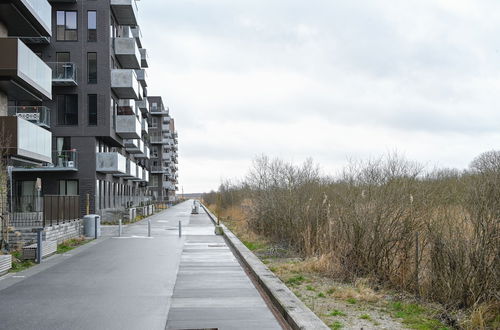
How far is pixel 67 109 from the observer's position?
125 feet

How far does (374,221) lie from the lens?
11.1 metres

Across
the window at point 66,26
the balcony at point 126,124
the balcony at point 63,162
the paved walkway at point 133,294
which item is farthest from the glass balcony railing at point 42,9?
the balcony at point 126,124

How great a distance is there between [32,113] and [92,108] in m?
6.68

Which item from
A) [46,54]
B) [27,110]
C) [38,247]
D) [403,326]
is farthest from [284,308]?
[46,54]

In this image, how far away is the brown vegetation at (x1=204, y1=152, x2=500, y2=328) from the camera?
309 inches

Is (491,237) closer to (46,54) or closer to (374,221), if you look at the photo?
(374,221)

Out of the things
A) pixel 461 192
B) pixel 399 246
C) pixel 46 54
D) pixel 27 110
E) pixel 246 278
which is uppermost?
pixel 46 54

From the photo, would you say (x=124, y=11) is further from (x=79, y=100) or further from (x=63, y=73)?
(x=79, y=100)

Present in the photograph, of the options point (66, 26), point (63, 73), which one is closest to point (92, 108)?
point (63, 73)

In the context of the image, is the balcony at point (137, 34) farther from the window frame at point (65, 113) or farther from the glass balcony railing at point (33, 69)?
the glass balcony railing at point (33, 69)

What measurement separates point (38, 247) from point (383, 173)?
31.3 ft

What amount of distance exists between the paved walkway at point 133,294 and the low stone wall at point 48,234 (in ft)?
5.85

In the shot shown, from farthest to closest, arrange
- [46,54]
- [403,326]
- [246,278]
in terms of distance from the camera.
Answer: [46,54], [246,278], [403,326]

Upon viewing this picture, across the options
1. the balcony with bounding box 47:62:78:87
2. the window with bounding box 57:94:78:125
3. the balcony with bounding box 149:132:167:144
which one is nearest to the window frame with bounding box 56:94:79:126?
the window with bounding box 57:94:78:125
